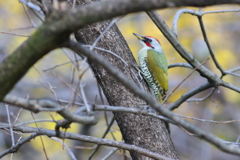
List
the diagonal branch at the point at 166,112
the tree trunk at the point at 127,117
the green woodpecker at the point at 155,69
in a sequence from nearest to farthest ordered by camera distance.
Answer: the diagonal branch at the point at 166,112
the tree trunk at the point at 127,117
the green woodpecker at the point at 155,69

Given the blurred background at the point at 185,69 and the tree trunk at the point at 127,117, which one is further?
the blurred background at the point at 185,69

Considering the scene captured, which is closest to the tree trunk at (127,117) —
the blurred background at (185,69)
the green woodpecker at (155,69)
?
the green woodpecker at (155,69)

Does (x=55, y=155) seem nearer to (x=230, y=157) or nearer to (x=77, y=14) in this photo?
(x=230, y=157)

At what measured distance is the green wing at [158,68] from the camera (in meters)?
4.47

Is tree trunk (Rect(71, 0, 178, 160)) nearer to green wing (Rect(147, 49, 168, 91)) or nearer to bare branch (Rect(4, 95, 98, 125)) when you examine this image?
bare branch (Rect(4, 95, 98, 125))

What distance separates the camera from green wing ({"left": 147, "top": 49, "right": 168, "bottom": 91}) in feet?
14.7

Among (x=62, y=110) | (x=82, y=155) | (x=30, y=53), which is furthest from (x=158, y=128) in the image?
(x=82, y=155)

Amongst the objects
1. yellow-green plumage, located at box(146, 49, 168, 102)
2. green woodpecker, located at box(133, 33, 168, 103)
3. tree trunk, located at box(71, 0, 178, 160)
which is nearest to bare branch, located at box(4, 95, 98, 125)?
tree trunk, located at box(71, 0, 178, 160)

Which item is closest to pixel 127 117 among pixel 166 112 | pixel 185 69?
pixel 166 112

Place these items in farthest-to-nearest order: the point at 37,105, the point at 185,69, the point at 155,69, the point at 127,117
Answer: the point at 185,69
the point at 155,69
the point at 127,117
the point at 37,105

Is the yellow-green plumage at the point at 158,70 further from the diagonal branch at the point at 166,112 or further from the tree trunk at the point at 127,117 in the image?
the diagonal branch at the point at 166,112

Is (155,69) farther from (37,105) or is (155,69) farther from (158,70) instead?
(37,105)

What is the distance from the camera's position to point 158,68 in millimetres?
4531

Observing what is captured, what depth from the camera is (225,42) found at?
981cm
